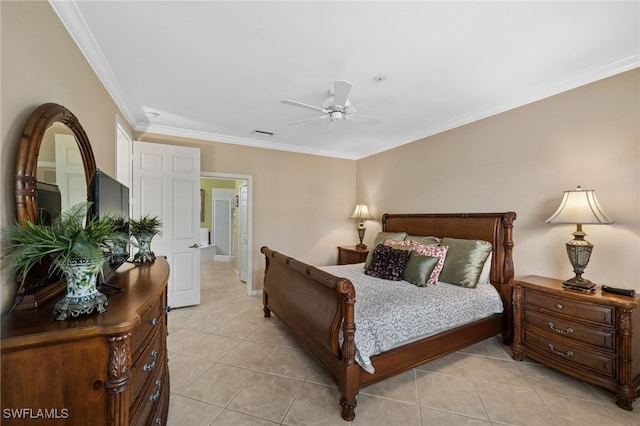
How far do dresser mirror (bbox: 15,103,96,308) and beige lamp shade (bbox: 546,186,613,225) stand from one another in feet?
11.6

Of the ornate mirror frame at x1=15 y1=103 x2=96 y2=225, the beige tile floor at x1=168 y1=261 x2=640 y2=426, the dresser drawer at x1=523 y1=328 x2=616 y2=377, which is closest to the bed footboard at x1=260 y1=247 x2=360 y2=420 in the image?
the beige tile floor at x1=168 y1=261 x2=640 y2=426

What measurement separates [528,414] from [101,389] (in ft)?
8.44

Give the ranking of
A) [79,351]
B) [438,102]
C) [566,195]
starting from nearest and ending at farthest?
[79,351]
[566,195]
[438,102]

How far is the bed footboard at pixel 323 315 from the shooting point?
182cm

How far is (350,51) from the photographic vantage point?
2039 millimetres

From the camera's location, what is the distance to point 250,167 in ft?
14.5

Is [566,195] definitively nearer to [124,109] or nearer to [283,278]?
[283,278]

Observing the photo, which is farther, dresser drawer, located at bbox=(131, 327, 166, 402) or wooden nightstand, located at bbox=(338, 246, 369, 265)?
wooden nightstand, located at bbox=(338, 246, 369, 265)

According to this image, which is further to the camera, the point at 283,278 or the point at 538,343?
the point at 283,278

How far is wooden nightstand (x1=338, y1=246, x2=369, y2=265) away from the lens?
438 centimetres

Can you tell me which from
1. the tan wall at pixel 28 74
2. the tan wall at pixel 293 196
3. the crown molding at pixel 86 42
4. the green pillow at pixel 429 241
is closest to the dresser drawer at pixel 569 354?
the green pillow at pixel 429 241

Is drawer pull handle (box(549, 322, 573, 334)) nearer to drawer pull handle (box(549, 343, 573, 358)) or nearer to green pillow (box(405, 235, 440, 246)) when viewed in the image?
drawer pull handle (box(549, 343, 573, 358))

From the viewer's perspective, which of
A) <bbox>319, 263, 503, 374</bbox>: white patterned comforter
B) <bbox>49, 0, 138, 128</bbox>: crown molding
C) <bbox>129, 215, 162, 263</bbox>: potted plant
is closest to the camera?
<bbox>49, 0, 138, 128</bbox>: crown molding

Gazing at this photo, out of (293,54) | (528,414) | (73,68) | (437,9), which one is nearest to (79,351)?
(73,68)
